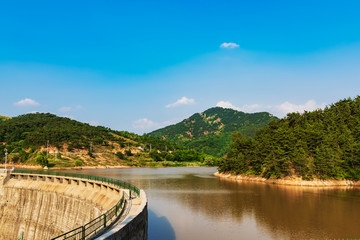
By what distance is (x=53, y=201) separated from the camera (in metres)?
47.8

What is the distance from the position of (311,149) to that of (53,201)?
7174 cm

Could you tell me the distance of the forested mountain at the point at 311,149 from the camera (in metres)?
75.7

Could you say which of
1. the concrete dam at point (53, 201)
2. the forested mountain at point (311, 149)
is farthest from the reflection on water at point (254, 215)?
the forested mountain at point (311, 149)

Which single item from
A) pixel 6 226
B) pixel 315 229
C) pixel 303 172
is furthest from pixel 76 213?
pixel 303 172

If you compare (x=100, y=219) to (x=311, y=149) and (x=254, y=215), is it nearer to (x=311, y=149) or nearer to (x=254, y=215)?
(x=254, y=215)

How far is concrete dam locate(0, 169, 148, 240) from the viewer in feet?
124

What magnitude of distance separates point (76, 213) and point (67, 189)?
1096 cm

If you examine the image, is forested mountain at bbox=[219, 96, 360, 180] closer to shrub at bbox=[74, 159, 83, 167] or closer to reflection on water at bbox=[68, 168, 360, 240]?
reflection on water at bbox=[68, 168, 360, 240]

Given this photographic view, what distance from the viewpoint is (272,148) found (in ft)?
276

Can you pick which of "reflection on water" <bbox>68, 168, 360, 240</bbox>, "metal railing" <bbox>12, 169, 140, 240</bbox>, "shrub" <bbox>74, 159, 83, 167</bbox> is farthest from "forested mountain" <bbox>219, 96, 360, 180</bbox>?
"shrub" <bbox>74, 159, 83, 167</bbox>

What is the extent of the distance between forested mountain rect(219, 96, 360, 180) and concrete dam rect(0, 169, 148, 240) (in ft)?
178

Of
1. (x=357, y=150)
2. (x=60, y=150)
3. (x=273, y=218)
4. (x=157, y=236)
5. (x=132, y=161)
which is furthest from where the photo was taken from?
(x=132, y=161)

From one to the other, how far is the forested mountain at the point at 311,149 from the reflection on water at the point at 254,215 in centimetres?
1495

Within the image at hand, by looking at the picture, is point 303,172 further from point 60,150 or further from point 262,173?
point 60,150
